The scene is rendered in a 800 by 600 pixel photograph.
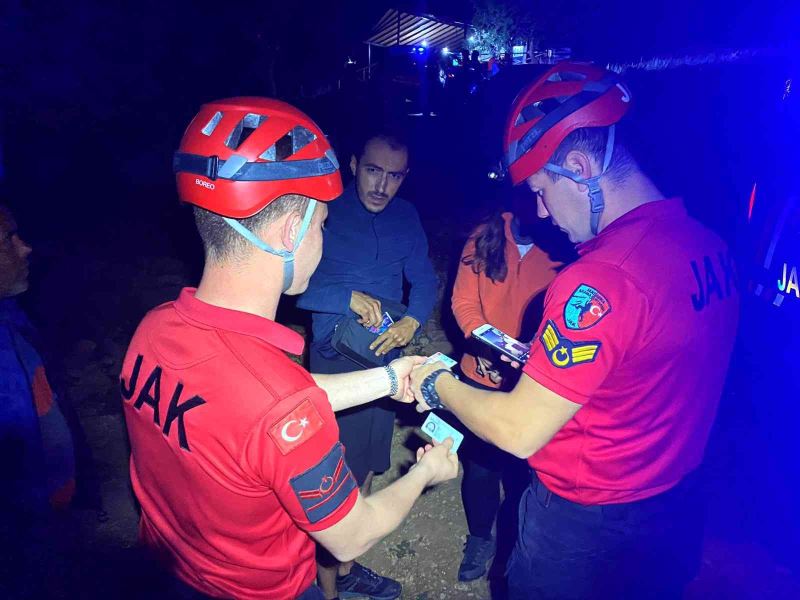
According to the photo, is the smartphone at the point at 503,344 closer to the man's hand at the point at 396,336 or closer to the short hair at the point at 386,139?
the man's hand at the point at 396,336

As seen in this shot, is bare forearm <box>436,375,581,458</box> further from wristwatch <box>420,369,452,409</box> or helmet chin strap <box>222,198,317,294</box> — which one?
helmet chin strap <box>222,198,317,294</box>

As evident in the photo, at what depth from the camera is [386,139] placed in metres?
4.21

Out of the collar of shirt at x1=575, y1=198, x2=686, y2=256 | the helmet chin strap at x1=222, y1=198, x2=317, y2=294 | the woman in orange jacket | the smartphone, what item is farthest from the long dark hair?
the helmet chin strap at x1=222, y1=198, x2=317, y2=294

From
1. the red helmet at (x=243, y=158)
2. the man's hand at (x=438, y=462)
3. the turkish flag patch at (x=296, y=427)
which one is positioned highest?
the red helmet at (x=243, y=158)

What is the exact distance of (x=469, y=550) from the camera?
448cm

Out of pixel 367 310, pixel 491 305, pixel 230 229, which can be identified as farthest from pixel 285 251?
pixel 491 305

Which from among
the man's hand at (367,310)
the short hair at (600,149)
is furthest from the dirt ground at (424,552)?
the short hair at (600,149)

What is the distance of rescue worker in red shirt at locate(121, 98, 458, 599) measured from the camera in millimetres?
1667

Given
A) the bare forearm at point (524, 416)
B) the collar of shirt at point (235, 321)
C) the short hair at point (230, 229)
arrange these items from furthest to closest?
the bare forearm at point (524, 416) → the short hair at point (230, 229) → the collar of shirt at point (235, 321)

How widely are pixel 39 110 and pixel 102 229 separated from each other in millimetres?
5297

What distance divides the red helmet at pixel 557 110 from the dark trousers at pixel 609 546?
181 centimetres

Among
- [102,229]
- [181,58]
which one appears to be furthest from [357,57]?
[102,229]

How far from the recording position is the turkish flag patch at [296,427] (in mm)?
1620

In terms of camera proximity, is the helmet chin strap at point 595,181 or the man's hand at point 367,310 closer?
the helmet chin strap at point 595,181
